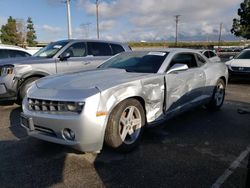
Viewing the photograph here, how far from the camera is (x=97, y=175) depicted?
3.18 meters

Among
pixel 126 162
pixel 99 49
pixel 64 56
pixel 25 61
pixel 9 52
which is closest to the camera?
pixel 126 162

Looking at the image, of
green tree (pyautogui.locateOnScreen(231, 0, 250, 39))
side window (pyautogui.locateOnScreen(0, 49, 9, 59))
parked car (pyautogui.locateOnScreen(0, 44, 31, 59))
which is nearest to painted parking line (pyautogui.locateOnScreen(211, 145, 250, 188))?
parked car (pyautogui.locateOnScreen(0, 44, 31, 59))

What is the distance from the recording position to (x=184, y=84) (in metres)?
4.79

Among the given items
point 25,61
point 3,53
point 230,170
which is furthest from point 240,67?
point 3,53

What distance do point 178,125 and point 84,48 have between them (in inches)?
155

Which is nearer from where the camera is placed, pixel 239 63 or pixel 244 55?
pixel 239 63

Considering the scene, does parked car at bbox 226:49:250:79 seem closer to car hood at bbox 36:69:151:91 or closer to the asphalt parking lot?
the asphalt parking lot

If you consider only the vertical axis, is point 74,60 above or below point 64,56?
Result: below

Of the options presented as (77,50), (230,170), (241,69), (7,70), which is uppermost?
(77,50)

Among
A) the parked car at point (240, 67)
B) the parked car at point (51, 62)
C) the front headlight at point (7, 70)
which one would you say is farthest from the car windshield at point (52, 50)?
the parked car at point (240, 67)

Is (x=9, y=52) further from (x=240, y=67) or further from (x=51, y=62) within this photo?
(x=240, y=67)

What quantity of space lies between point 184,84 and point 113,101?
Answer: 1.85m

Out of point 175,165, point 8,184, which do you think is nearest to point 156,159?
point 175,165

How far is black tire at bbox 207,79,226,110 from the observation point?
6090 mm
